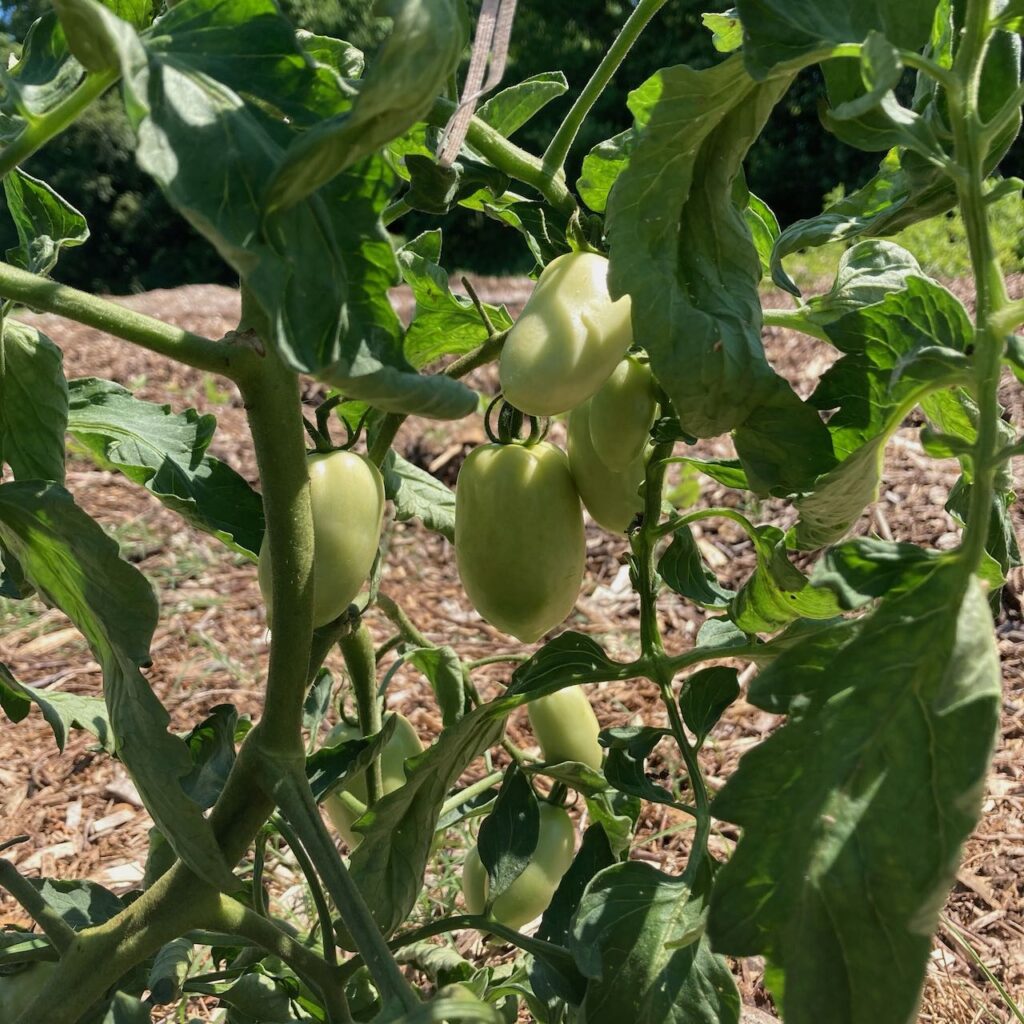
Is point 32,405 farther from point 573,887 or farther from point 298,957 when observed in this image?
point 573,887

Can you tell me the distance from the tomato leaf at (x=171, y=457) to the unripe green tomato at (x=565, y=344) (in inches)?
9.0

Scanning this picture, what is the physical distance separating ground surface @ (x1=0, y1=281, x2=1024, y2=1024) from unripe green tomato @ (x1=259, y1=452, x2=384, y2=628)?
76cm

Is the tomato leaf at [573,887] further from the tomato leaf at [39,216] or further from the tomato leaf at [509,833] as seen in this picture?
the tomato leaf at [39,216]

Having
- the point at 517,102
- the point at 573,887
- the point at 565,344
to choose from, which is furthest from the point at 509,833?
the point at 517,102

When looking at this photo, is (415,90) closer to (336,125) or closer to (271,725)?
(336,125)

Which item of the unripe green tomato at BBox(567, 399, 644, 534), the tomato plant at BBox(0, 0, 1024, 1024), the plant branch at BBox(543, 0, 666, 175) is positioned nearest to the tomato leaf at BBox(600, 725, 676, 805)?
the tomato plant at BBox(0, 0, 1024, 1024)

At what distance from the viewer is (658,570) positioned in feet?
2.68

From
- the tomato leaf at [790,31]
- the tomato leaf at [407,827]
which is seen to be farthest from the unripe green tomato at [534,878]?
the tomato leaf at [790,31]

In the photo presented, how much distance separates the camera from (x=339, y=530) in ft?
2.19

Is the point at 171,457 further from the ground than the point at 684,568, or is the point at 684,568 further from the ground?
the point at 171,457

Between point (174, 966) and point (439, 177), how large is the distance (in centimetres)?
49

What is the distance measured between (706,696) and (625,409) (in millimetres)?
216

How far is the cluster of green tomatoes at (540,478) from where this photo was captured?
0.61m

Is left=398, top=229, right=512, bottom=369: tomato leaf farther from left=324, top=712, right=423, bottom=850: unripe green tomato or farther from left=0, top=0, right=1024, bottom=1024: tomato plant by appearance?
left=324, top=712, right=423, bottom=850: unripe green tomato
